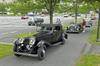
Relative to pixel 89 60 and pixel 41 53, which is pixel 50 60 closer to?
pixel 41 53

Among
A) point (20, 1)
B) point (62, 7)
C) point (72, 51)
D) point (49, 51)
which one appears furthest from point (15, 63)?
point (62, 7)

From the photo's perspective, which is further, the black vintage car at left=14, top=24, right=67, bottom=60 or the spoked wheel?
the black vintage car at left=14, top=24, right=67, bottom=60

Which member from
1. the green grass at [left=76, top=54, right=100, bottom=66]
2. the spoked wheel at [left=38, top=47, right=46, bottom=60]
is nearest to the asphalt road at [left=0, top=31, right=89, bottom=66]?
the spoked wheel at [left=38, top=47, right=46, bottom=60]

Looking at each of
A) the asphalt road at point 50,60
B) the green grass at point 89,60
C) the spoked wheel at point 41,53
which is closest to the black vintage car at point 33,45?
the spoked wheel at point 41,53

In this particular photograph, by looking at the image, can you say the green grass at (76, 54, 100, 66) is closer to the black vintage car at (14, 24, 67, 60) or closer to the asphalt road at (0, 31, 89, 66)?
the asphalt road at (0, 31, 89, 66)

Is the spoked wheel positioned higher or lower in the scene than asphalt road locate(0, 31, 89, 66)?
higher

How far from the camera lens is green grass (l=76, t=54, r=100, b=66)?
9.64m

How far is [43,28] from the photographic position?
1352 cm

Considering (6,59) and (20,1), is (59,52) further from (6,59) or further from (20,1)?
(20,1)

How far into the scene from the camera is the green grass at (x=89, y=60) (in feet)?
31.6

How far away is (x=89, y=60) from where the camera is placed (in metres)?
10.3

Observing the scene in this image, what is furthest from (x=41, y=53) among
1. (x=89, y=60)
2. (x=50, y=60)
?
(x=89, y=60)

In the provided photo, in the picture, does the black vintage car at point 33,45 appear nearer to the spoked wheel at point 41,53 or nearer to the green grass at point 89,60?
the spoked wheel at point 41,53

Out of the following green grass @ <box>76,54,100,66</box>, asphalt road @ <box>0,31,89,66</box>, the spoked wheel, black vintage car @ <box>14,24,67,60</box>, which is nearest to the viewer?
green grass @ <box>76,54,100,66</box>
